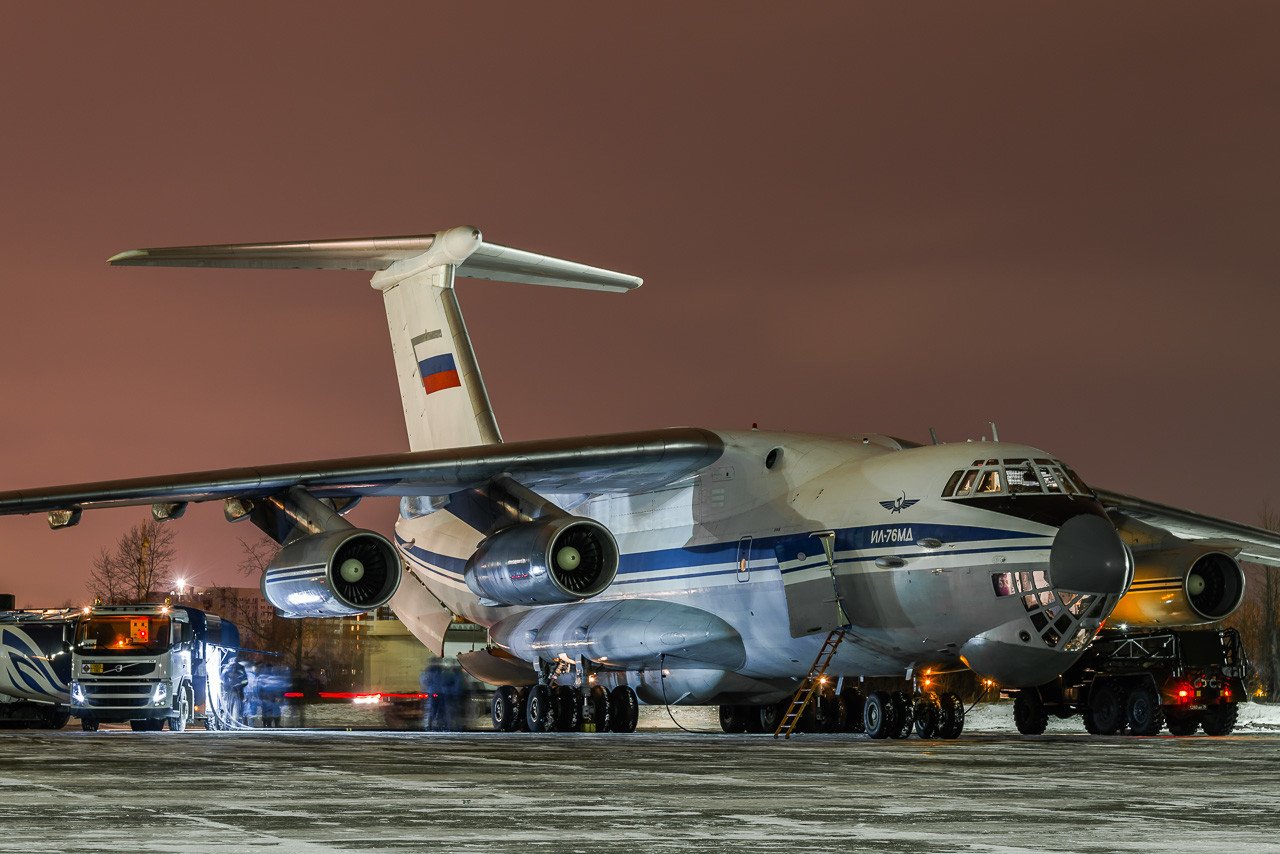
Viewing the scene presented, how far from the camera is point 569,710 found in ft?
66.4

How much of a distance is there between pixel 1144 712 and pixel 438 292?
10966 mm

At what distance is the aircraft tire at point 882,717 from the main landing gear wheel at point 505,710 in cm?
627

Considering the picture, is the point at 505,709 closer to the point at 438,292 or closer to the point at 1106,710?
the point at 438,292

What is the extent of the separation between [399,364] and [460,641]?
5.18m

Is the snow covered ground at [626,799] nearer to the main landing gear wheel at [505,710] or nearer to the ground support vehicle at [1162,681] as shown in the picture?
the ground support vehicle at [1162,681]

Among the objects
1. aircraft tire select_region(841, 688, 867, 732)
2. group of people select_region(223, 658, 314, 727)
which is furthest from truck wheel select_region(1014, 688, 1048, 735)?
group of people select_region(223, 658, 314, 727)

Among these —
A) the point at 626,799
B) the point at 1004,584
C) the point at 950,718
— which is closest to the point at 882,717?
the point at 950,718

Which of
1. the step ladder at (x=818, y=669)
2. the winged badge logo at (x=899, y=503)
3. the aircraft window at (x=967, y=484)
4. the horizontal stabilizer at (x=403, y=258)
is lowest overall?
the step ladder at (x=818, y=669)

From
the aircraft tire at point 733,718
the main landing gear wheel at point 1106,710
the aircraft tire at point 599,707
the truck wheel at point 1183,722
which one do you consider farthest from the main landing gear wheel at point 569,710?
the truck wheel at point 1183,722

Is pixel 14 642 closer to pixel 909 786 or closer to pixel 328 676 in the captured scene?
pixel 909 786

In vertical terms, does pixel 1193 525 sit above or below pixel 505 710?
above

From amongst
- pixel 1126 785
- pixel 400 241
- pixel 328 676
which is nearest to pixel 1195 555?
pixel 1126 785

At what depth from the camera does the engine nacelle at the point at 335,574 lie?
16.5 m

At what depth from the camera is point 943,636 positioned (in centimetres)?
1611
